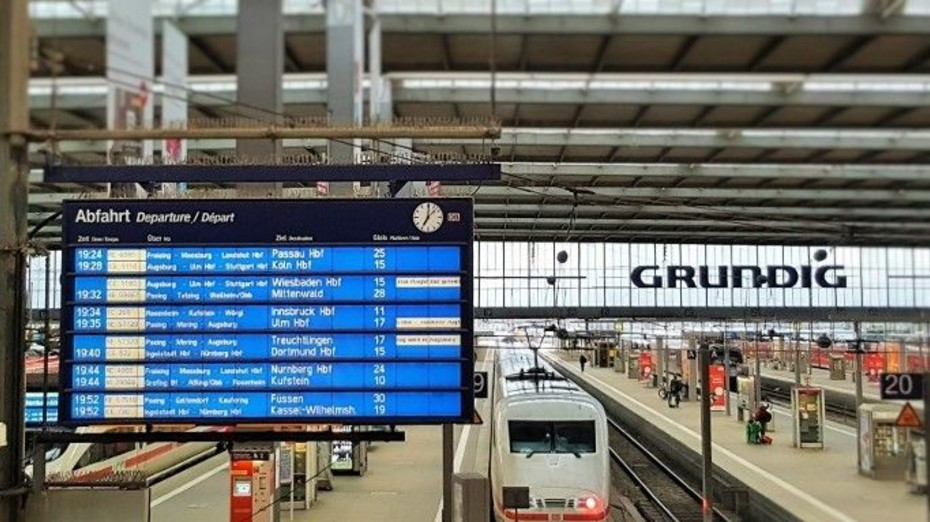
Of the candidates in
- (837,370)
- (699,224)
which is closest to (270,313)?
(699,224)

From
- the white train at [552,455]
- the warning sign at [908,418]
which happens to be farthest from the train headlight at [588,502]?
the warning sign at [908,418]

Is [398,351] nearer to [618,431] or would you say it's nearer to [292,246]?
[292,246]

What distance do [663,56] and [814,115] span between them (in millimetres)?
1406

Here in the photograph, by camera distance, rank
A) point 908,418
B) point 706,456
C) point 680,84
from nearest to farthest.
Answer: point 908,418 < point 680,84 < point 706,456

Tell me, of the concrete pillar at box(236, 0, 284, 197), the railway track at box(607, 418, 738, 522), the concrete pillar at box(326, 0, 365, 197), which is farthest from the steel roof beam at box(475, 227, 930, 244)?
the railway track at box(607, 418, 738, 522)

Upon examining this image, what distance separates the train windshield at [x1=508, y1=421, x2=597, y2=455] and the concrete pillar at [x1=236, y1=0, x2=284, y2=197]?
32.3 feet

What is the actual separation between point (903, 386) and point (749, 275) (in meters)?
9.24

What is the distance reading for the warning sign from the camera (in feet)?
14.5

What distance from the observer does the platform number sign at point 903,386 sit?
4.41m

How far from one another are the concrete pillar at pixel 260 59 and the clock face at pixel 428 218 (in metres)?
1.17

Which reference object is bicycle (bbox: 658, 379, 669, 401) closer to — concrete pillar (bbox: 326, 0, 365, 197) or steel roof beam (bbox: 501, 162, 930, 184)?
steel roof beam (bbox: 501, 162, 930, 184)

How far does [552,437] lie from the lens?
1484 cm

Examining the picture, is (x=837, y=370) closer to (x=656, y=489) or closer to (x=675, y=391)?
(x=675, y=391)

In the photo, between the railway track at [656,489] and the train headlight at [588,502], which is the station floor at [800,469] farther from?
the train headlight at [588,502]
